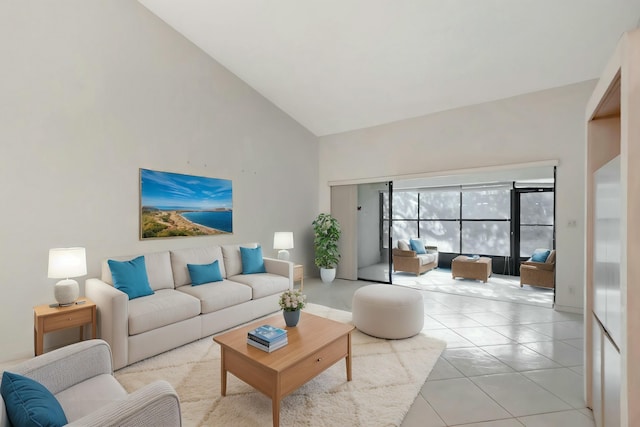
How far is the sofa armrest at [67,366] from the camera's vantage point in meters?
1.55

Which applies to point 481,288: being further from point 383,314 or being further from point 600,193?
point 600,193

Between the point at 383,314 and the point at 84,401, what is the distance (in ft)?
8.45

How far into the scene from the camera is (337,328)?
253cm

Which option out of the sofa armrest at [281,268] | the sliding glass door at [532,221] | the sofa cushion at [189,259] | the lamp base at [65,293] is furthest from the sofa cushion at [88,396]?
the sliding glass door at [532,221]

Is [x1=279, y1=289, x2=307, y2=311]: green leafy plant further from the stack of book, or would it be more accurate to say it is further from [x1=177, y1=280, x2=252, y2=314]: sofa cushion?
[x1=177, y1=280, x2=252, y2=314]: sofa cushion

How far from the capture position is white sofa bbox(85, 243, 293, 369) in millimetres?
2754

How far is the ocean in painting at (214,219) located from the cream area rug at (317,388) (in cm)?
188

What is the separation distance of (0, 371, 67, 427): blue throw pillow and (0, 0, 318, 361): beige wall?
2.35m

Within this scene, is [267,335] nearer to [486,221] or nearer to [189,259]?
[189,259]

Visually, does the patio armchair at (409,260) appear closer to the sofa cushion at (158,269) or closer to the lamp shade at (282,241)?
the lamp shade at (282,241)

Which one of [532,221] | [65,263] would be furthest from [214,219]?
[532,221]

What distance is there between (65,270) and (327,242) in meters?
4.15

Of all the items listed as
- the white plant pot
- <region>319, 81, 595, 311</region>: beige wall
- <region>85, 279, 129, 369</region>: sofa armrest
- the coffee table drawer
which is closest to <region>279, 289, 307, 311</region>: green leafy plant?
the coffee table drawer

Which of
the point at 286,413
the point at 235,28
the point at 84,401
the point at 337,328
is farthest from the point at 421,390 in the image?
the point at 235,28
